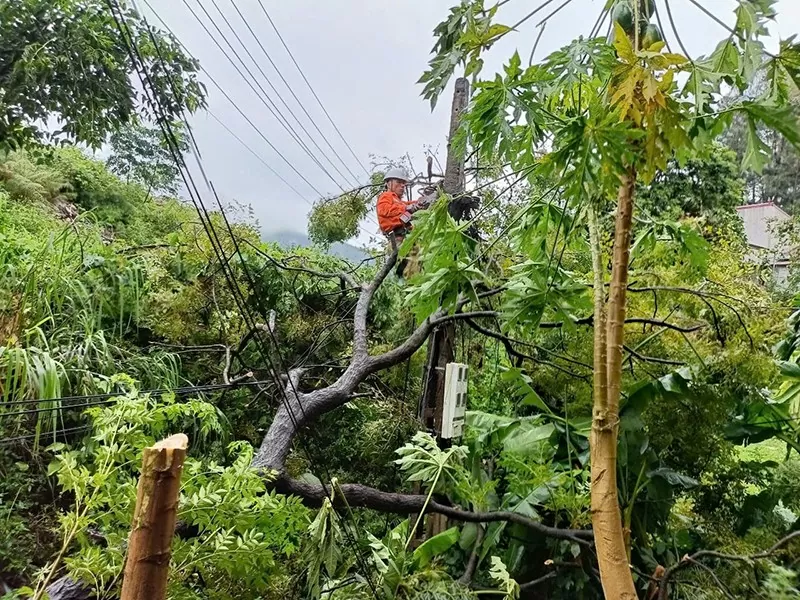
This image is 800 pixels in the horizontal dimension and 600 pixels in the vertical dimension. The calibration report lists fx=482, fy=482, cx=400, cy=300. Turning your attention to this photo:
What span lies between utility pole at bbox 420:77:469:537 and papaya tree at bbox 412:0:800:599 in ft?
3.74

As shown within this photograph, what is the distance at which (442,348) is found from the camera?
2227mm

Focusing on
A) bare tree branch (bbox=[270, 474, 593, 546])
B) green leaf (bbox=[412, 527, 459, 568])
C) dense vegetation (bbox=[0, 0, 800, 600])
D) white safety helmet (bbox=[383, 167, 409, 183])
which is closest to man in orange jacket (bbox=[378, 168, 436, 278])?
white safety helmet (bbox=[383, 167, 409, 183])

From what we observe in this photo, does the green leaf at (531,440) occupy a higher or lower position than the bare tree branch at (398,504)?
higher

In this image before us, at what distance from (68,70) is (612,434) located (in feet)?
7.98

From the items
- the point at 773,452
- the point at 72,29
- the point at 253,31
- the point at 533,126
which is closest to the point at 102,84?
the point at 72,29

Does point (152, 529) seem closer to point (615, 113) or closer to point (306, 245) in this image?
point (615, 113)

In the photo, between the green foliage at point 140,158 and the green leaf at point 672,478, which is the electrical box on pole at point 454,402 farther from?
the green foliage at point 140,158

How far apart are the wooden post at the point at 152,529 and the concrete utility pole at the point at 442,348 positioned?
1.67m

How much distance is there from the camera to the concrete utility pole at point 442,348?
219cm

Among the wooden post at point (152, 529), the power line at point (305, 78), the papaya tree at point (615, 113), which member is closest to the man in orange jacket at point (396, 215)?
the power line at point (305, 78)

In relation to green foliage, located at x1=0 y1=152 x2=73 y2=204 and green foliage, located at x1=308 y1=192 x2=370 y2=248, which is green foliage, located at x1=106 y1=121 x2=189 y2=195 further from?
green foliage, located at x1=308 y1=192 x2=370 y2=248

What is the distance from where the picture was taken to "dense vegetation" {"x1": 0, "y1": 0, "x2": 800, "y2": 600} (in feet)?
3.03

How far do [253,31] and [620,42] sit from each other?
1.15 meters

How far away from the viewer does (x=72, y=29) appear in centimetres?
202
